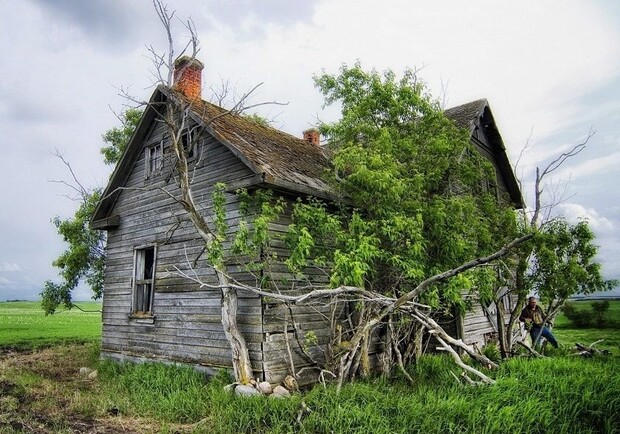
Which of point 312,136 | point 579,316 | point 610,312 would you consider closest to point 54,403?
point 312,136

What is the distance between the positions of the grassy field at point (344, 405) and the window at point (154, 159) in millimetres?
5421

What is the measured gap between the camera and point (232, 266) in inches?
356

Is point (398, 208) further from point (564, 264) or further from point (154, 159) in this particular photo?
point (154, 159)

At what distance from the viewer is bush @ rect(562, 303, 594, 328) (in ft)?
76.1

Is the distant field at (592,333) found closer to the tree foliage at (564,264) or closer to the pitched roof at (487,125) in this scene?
the tree foliage at (564,264)

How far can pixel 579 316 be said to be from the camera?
23.7m

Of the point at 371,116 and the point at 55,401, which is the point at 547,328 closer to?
the point at 371,116

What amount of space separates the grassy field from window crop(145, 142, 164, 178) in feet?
17.8

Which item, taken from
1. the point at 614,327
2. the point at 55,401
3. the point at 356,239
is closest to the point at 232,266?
the point at 356,239

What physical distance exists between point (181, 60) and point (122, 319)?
25.4 ft

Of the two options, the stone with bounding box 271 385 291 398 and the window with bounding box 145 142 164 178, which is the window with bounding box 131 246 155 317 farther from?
the stone with bounding box 271 385 291 398

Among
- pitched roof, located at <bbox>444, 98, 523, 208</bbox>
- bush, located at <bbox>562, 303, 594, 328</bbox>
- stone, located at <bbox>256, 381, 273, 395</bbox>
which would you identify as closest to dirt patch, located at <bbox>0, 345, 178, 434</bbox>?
stone, located at <bbox>256, 381, 273, 395</bbox>

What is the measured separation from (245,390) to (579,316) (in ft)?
76.4

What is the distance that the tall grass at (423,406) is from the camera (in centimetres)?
562
